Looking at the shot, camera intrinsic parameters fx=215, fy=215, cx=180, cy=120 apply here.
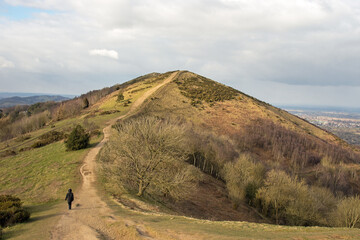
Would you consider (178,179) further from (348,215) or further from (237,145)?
(237,145)

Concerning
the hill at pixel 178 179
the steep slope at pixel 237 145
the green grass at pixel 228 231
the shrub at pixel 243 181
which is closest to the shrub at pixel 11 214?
the hill at pixel 178 179

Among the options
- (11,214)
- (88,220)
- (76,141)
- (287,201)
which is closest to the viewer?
(11,214)

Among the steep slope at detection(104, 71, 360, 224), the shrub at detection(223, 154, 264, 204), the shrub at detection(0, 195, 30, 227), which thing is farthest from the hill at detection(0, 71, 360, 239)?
the shrub at detection(0, 195, 30, 227)

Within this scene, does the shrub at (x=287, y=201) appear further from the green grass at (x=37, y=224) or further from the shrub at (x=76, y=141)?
the shrub at (x=76, y=141)

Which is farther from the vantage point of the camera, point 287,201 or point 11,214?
point 287,201

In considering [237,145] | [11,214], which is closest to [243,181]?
[237,145]

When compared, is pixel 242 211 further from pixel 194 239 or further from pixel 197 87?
pixel 197 87

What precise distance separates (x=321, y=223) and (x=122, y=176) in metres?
28.2

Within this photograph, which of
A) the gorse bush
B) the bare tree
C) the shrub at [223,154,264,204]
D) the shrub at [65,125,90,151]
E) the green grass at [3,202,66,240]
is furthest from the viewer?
the gorse bush

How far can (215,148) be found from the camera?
48.6m

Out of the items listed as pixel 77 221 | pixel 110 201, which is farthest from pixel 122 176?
pixel 77 221

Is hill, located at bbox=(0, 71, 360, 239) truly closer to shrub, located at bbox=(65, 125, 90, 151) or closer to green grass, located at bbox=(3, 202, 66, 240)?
green grass, located at bbox=(3, 202, 66, 240)

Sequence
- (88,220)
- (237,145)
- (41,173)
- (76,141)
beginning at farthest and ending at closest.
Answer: (237,145) → (76,141) → (41,173) → (88,220)

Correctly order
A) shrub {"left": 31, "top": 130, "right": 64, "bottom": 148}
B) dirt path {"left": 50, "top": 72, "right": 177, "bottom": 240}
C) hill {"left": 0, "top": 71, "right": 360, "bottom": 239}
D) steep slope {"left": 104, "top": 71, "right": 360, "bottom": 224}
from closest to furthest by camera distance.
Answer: dirt path {"left": 50, "top": 72, "right": 177, "bottom": 240}
hill {"left": 0, "top": 71, "right": 360, "bottom": 239}
steep slope {"left": 104, "top": 71, "right": 360, "bottom": 224}
shrub {"left": 31, "top": 130, "right": 64, "bottom": 148}
